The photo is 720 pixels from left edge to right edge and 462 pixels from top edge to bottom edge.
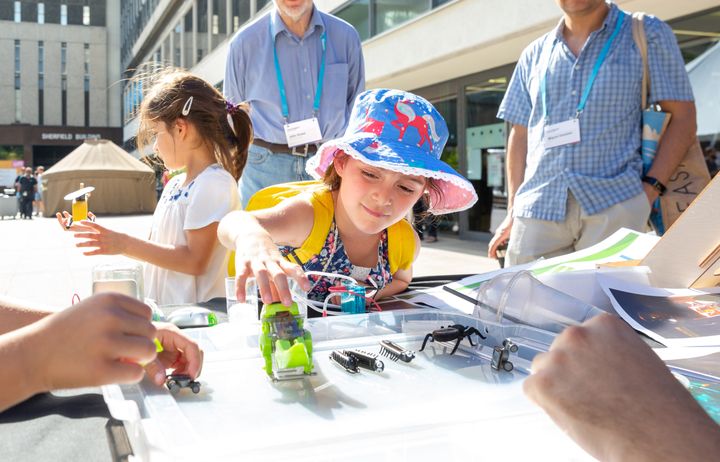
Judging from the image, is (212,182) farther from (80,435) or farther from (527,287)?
(80,435)

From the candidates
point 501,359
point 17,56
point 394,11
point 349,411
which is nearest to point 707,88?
point 394,11

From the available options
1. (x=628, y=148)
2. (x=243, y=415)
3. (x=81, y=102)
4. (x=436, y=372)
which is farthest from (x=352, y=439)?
(x=81, y=102)

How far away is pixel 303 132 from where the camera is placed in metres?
2.50

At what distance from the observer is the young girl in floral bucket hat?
1.51 metres

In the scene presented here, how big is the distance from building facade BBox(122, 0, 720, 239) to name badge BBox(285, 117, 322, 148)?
3.83 m

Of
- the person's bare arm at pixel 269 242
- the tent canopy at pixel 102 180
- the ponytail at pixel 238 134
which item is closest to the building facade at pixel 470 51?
the ponytail at pixel 238 134

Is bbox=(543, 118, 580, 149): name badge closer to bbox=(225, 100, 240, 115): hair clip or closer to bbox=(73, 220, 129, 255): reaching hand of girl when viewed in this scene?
bbox=(225, 100, 240, 115): hair clip

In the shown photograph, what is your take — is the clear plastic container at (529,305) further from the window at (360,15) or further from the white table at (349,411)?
the window at (360,15)

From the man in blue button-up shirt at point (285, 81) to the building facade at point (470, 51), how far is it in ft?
11.8

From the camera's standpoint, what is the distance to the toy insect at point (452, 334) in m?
0.92

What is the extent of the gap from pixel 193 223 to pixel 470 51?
583cm

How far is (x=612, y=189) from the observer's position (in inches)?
80.6

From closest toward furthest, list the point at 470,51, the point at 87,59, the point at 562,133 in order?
the point at 562,133, the point at 470,51, the point at 87,59

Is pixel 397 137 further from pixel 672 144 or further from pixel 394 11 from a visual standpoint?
pixel 394 11
